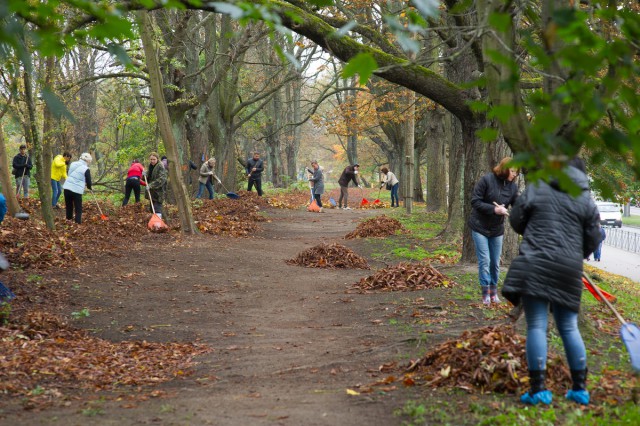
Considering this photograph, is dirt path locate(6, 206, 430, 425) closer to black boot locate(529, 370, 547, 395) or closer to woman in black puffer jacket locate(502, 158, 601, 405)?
black boot locate(529, 370, 547, 395)

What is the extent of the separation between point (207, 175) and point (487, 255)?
1908 cm

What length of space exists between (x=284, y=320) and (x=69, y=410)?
4074 millimetres

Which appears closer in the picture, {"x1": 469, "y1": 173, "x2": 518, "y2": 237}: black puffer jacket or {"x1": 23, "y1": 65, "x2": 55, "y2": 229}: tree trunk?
{"x1": 469, "y1": 173, "x2": 518, "y2": 237}: black puffer jacket

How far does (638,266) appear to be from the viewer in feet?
108

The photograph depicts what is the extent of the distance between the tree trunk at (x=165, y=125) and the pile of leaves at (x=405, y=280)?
6268mm

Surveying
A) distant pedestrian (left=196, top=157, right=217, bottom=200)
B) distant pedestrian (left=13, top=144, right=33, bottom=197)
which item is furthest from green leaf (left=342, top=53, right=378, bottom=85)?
distant pedestrian (left=196, top=157, right=217, bottom=200)

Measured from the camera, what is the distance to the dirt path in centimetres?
494

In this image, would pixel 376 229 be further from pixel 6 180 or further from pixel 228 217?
pixel 6 180

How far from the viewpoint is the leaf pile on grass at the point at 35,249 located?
10870mm

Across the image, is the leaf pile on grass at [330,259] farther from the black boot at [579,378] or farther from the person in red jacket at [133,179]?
the person in red jacket at [133,179]

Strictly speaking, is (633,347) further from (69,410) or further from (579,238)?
(69,410)

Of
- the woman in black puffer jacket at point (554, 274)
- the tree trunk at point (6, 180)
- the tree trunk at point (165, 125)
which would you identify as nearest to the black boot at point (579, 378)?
the woman in black puffer jacket at point (554, 274)

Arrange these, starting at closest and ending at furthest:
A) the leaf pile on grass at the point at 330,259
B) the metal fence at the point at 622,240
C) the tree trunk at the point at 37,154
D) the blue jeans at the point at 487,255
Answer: the blue jeans at the point at 487,255 < the tree trunk at the point at 37,154 < the leaf pile on grass at the point at 330,259 < the metal fence at the point at 622,240

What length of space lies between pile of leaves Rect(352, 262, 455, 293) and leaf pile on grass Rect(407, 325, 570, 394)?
445 centimetres
